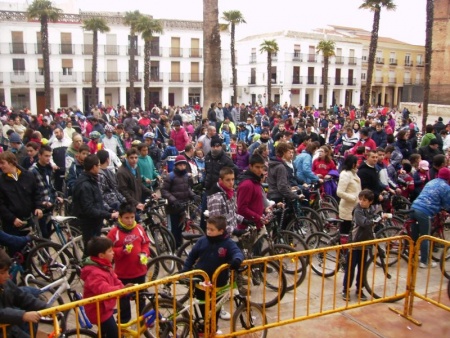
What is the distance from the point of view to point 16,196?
5832 millimetres

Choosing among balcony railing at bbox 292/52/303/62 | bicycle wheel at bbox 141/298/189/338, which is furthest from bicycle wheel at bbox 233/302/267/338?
A: balcony railing at bbox 292/52/303/62

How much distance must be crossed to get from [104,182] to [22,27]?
3870 cm

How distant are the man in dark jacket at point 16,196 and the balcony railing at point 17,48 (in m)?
38.2

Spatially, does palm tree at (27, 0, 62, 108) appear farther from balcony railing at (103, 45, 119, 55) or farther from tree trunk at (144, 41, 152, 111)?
balcony railing at (103, 45, 119, 55)

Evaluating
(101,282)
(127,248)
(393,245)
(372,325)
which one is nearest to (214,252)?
(127,248)

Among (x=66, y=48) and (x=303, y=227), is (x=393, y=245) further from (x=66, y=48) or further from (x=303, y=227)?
(x=66, y=48)

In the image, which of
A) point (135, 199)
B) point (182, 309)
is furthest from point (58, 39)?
point (182, 309)

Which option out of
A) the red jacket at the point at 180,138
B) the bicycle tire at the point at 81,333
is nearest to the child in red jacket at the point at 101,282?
the bicycle tire at the point at 81,333

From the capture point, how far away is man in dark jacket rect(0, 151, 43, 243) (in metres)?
5.72

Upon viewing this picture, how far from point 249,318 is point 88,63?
4125 cm

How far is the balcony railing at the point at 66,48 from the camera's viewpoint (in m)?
41.0

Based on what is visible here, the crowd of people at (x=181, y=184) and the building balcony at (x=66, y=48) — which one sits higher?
the building balcony at (x=66, y=48)

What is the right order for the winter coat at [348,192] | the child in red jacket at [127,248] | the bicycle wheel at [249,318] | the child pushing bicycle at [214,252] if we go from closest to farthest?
the child pushing bicycle at [214,252]
the bicycle wheel at [249,318]
the child in red jacket at [127,248]
the winter coat at [348,192]

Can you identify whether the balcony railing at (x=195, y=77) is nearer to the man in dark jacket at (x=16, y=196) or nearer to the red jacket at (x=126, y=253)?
the man in dark jacket at (x=16, y=196)
